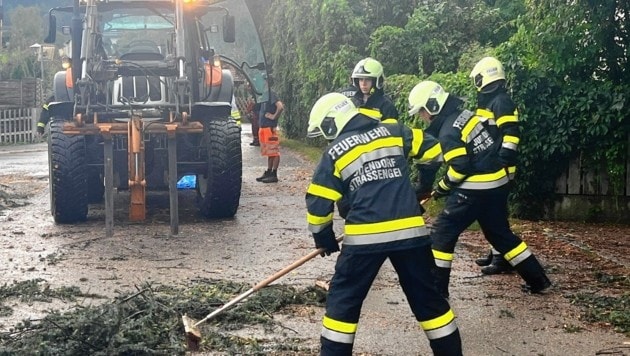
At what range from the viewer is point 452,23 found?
18.6m

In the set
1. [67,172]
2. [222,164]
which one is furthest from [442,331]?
[67,172]

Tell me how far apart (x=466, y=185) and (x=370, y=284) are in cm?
235

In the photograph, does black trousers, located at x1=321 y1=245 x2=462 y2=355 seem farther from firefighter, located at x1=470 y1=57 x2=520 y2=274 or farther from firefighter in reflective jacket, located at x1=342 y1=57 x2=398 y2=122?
firefighter in reflective jacket, located at x1=342 y1=57 x2=398 y2=122

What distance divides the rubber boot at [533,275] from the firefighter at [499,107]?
2.60ft

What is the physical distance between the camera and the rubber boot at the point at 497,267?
8875 mm

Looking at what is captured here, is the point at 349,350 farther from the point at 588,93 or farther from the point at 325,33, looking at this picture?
the point at 325,33

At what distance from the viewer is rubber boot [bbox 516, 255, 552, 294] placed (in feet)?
26.0

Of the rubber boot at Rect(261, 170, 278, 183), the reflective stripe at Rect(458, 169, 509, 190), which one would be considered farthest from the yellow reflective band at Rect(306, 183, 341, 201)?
the rubber boot at Rect(261, 170, 278, 183)

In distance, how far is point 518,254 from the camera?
7957mm

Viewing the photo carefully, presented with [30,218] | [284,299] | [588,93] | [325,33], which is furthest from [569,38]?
[325,33]

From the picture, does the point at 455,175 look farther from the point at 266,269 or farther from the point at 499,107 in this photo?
the point at 266,269

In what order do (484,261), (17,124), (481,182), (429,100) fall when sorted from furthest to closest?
(17,124)
(484,261)
(481,182)
(429,100)

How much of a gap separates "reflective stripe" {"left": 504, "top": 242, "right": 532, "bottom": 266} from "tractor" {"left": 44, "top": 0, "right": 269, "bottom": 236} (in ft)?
14.4

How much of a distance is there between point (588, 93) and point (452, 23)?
25.6 feet
